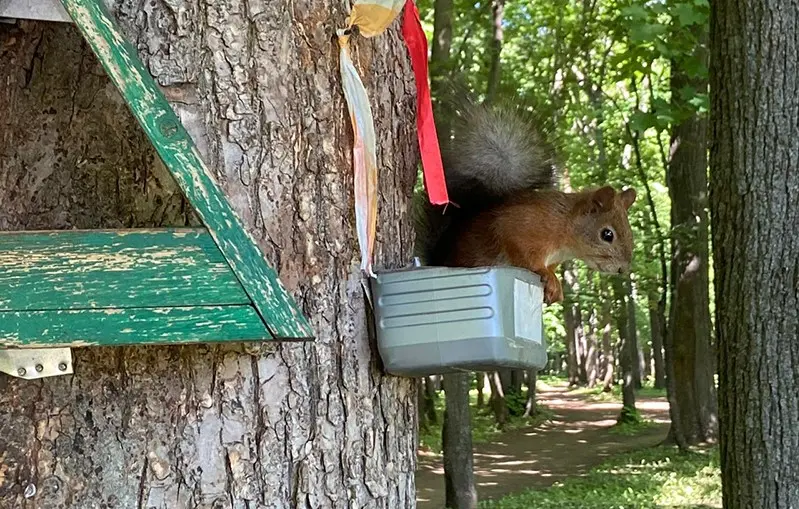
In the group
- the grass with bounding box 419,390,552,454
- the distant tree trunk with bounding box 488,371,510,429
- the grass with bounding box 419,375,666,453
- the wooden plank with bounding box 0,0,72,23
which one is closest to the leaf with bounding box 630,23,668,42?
the wooden plank with bounding box 0,0,72,23

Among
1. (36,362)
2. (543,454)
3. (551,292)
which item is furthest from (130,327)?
(543,454)

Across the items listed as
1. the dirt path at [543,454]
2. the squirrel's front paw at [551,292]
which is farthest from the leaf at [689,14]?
the dirt path at [543,454]

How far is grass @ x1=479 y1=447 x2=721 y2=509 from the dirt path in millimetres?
583

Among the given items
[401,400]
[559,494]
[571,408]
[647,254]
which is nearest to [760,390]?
[401,400]

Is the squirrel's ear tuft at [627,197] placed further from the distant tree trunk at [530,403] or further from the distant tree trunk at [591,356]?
the distant tree trunk at [591,356]

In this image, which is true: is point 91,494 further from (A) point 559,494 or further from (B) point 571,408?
(B) point 571,408

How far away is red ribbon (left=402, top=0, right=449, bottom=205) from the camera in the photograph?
1.62m

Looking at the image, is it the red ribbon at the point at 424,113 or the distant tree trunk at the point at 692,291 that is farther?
the distant tree trunk at the point at 692,291

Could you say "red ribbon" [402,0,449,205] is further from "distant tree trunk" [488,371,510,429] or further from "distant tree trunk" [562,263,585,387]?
"distant tree trunk" [562,263,585,387]

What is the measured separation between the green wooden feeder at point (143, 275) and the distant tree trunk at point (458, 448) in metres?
6.93

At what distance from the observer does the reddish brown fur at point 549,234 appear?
2482 millimetres

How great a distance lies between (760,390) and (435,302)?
102 inches

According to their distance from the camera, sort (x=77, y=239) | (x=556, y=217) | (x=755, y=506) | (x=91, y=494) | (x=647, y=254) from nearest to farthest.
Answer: (x=77, y=239) < (x=91, y=494) < (x=556, y=217) < (x=755, y=506) < (x=647, y=254)

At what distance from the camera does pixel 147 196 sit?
4.41ft
